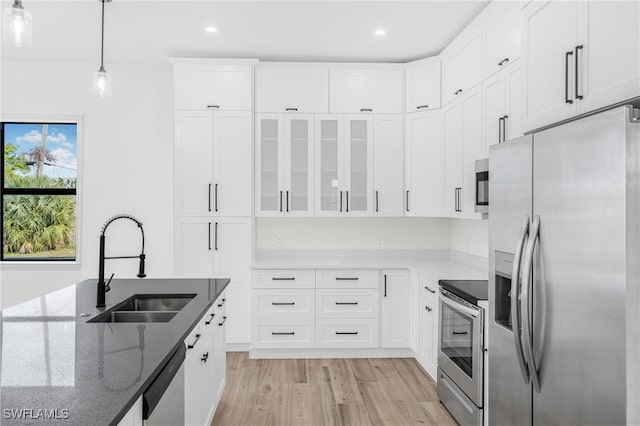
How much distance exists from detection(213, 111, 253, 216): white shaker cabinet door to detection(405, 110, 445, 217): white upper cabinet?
1.61 meters

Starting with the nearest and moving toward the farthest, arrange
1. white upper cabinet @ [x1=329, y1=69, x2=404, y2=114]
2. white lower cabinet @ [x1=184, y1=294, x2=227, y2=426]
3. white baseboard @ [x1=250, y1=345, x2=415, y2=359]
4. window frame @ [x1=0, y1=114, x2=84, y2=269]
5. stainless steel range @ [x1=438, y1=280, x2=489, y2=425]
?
1. white lower cabinet @ [x1=184, y1=294, x2=227, y2=426]
2. stainless steel range @ [x1=438, y1=280, x2=489, y2=425]
3. white baseboard @ [x1=250, y1=345, x2=415, y2=359]
4. white upper cabinet @ [x1=329, y1=69, x2=404, y2=114]
5. window frame @ [x1=0, y1=114, x2=84, y2=269]

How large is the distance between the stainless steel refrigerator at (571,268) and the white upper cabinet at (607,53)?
176 millimetres

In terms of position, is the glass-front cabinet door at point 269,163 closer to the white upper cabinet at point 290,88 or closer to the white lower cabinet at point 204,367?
the white upper cabinet at point 290,88

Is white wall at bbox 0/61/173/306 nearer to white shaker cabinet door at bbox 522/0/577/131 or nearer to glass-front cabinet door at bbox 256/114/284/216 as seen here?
glass-front cabinet door at bbox 256/114/284/216

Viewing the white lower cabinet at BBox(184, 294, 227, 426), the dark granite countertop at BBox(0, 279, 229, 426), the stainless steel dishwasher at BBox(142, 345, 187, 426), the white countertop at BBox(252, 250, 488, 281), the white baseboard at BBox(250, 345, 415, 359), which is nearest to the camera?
the dark granite countertop at BBox(0, 279, 229, 426)

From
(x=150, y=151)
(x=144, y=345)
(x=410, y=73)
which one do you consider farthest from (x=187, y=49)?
(x=144, y=345)

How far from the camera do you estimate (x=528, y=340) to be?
162 cm

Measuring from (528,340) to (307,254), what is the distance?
3124mm

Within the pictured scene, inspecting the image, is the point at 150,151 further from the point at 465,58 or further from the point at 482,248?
the point at 482,248

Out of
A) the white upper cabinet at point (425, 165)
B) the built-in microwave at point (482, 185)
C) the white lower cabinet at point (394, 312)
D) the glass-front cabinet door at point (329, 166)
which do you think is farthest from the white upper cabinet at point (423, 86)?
the white lower cabinet at point (394, 312)

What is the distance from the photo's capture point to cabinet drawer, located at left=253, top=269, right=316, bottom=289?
4.01 metres

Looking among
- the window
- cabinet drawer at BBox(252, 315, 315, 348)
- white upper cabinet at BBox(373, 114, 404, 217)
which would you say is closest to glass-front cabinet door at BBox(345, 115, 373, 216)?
white upper cabinet at BBox(373, 114, 404, 217)

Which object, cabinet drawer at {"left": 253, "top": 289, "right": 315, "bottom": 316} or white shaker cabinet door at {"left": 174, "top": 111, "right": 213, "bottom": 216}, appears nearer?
cabinet drawer at {"left": 253, "top": 289, "right": 315, "bottom": 316}

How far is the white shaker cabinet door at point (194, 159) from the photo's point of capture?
4.13 metres
